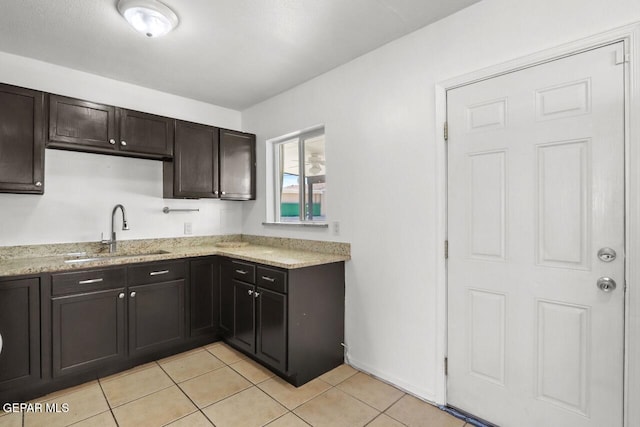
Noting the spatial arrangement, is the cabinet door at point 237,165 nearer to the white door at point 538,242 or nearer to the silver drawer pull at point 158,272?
the silver drawer pull at point 158,272

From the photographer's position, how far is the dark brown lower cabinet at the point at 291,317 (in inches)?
90.3

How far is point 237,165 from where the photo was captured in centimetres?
352

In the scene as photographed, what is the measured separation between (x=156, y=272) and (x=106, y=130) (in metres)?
1.26

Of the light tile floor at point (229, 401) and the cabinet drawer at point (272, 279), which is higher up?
the cabinet drawer at point (272, 279)

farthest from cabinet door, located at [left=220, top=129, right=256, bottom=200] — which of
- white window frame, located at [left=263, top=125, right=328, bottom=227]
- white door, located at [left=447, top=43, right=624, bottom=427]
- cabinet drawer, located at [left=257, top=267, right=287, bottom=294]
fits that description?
white door, located at [left=447, top=43, right=624, bottom=427]

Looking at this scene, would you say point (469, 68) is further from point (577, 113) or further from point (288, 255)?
point (288, 255)

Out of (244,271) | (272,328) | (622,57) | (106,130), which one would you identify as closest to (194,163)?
(106,130)

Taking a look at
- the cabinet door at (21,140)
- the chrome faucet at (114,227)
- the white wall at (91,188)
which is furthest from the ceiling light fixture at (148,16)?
the chrome faucet at (114,227)

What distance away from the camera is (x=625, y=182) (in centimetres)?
145

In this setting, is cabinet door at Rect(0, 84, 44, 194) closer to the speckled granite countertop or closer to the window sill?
the speckled granite countertop

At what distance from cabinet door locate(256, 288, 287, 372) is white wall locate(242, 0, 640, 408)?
0.60 m

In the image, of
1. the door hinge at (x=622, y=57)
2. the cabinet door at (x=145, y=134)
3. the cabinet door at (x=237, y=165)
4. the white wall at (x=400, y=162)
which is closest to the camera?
the door hinge at (x=622, y=57)

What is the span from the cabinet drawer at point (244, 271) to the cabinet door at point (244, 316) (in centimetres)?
5

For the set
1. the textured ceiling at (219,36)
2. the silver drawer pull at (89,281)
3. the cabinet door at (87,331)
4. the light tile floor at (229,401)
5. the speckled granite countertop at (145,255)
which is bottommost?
the light tile floor at (229,401)
